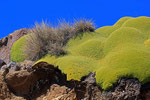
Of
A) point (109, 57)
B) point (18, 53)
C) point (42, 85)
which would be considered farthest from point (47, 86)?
point (18, 53)

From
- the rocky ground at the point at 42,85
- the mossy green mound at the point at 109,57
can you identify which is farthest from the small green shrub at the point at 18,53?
the mossy green mound at the point at 109,57

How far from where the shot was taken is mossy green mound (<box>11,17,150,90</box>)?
5.89 meters

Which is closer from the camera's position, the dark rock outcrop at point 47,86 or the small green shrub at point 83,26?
the dark rock outcrop at point 47,86

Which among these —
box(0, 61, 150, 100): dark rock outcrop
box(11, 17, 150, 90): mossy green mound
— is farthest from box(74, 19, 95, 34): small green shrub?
box(0, 61, 150, 100): dark rock outcrop

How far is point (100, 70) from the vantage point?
631 centimetres

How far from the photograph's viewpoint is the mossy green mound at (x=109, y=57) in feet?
19.3

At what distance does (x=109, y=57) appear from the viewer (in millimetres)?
6824

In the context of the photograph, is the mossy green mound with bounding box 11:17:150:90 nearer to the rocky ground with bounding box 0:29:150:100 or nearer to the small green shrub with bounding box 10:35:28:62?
the rocky ground with bounding box 0:29:150:100

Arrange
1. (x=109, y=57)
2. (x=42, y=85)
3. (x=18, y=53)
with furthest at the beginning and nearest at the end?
(x=18, y=53)
(x=42, y=85)
(x=109, y=57)

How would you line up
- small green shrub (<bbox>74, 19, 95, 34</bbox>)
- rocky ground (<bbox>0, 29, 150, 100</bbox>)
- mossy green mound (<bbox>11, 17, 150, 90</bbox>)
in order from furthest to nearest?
small green shrub (<bbox>74, 19, 95, 34</bbox>) < rocky ground (<bbox>0, 29, 150, 100</bbox>) < mossy green mound (<bbox>11, 17, 150, 90</bbox>)

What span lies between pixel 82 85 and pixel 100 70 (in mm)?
842

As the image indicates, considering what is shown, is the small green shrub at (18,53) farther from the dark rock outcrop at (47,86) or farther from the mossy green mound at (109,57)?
the mossy green mound at (109,57)

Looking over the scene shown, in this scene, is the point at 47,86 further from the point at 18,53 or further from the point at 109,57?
the point at 18,53

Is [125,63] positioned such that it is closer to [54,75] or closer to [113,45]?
[113,45]
